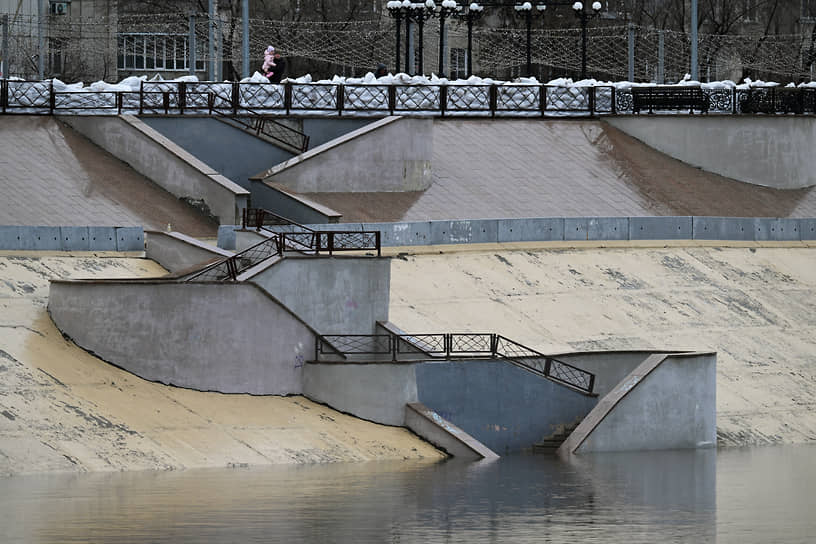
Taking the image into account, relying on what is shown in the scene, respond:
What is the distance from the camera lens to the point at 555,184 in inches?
1781

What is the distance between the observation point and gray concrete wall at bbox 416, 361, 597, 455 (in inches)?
1234

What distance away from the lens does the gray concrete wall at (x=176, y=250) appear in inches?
1363

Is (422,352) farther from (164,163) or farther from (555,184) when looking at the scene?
(555,184)

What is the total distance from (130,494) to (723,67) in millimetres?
51079

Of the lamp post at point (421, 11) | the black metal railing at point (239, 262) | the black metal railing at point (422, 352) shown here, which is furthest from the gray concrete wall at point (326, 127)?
the black metal railing at point (422, 352)

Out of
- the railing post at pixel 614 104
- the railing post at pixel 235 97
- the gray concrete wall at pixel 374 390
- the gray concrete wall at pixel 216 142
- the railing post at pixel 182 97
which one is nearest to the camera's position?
the gray concrete wall at pixel 374 390

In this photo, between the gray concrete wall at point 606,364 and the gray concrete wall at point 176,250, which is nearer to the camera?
the gray concrete wall at point 606,364

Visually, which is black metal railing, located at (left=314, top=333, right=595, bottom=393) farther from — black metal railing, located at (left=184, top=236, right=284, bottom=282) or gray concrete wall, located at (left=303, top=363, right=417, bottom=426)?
black metal railing, located at (left=184, top=236, right=284, bottom=282)

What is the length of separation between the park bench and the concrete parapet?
19.9m

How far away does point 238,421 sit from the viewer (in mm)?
30078

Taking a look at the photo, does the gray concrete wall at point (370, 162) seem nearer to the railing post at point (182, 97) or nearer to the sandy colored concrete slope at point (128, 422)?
the railing post at point (182, 97)

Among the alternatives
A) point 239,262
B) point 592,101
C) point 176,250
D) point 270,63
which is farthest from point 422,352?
point 592,101

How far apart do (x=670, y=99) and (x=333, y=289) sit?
19.3 metres

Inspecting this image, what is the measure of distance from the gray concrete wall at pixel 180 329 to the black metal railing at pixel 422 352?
1174 mm
